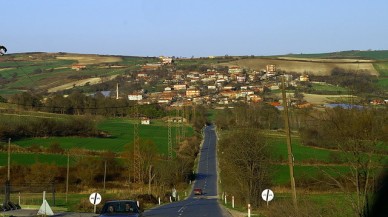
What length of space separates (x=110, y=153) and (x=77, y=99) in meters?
8.61

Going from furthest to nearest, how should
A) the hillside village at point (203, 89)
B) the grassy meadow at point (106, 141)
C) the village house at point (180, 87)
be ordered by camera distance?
the village house at point (180, 87)
the grassy meadow at point (106, 141)
the hillside village at point (203, 89)

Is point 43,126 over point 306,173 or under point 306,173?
under

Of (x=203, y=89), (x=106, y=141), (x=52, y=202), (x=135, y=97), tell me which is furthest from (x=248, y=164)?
(x=106, y=141)

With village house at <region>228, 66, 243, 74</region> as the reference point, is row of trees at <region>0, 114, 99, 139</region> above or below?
below

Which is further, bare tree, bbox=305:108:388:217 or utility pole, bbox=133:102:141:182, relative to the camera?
utility pole, bbox=133:102:141:182

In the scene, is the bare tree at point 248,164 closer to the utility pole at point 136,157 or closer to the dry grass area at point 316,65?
the dry grass area at point 316,65

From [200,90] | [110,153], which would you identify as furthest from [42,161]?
[200,90]

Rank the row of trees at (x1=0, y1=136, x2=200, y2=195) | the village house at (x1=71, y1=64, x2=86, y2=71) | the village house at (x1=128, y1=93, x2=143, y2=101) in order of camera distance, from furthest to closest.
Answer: the village house at (x1=71, y1=64, x2=86, y2=71), the village house at (x1=128, y1=93, x2=143, y2=101), the row of trees at (x1=0, y1=136, x2=200, y2=195)

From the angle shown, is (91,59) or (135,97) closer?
(135,97)

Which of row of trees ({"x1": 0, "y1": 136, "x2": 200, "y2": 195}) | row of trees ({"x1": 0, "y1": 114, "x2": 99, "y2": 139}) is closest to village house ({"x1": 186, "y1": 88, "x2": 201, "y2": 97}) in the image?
row of trees ({"x1": 0, "y1": 136, "x2": 200, "y2": 195})

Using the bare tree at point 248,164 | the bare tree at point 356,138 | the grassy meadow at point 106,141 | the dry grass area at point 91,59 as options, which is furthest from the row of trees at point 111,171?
the dry grass area at point 91,59

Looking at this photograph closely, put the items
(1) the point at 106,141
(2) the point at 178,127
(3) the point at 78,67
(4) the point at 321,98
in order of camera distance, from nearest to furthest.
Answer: (4) the point at 321,98
(1) the point at 106,141
(2) the point at 178,127
(3) the point at 78,67

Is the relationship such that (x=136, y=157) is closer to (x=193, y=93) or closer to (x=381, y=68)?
(x=193, y=93)

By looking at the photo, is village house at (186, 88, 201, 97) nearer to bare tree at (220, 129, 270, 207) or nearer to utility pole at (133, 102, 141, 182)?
utility pole at (133, 102, 141, 182)
